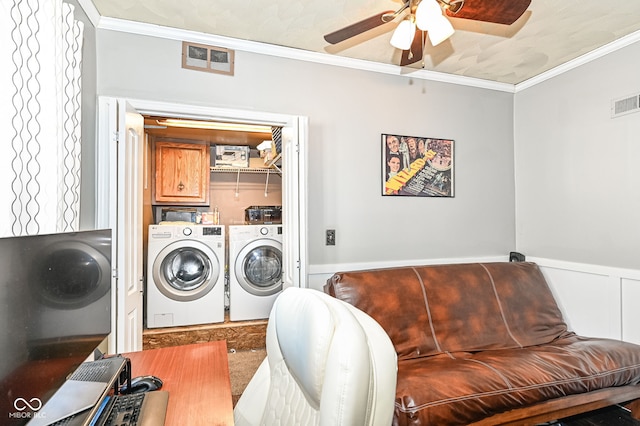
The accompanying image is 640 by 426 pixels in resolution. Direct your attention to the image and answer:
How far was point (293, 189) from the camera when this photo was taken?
7.88ft

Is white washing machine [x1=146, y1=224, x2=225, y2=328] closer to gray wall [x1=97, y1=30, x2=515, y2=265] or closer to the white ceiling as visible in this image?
gray wall [x1=97, y1=30, x2=515, y2=265]

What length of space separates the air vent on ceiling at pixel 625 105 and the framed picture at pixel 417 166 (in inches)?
43.4

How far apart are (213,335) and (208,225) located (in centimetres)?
113

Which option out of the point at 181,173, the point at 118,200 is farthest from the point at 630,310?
the point at 181,173

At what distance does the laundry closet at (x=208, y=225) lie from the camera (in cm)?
335

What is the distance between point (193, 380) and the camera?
1219mm

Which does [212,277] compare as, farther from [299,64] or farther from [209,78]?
[299,64]

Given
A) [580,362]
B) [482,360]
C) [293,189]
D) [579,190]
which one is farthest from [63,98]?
[579,190]

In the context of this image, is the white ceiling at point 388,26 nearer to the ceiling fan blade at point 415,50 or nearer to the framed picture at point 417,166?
the ceiling fan blade at point 415,50

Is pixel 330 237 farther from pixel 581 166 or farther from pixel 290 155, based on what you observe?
pixel 581 166

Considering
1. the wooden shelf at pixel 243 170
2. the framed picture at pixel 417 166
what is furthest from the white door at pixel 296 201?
the wooden shelf at pixel 243 170

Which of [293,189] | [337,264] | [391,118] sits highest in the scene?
[391,118]

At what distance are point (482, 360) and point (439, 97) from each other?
2124 mm

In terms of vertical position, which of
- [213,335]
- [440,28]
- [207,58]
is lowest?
[213,335]
